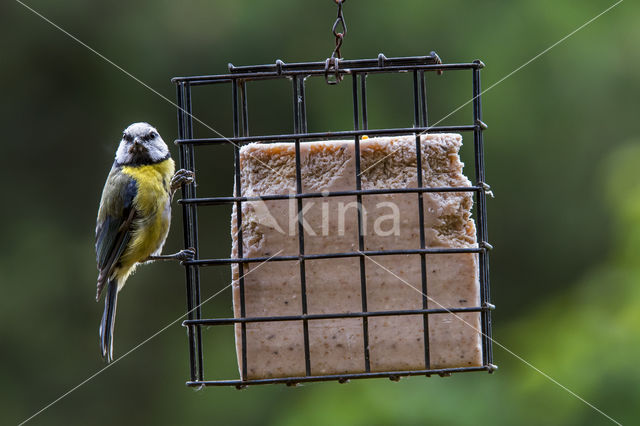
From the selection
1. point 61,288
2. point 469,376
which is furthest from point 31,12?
point 469,376

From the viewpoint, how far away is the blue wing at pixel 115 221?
4.64 m

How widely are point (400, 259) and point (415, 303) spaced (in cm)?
20

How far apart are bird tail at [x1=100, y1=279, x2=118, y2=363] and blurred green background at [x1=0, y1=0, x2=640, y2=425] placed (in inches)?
116

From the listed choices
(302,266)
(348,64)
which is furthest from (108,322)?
(348,64)

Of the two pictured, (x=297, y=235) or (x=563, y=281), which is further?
(x=563, y=281)

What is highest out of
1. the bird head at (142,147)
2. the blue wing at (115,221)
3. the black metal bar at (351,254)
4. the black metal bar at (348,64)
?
the black metal bar at (348,64)

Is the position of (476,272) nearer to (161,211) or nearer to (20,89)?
(161,211)

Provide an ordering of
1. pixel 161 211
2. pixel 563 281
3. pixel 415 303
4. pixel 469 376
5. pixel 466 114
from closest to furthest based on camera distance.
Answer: pixel 415 303
pixel 161 211
pixel 469 376
pixel 466 114
pixel 563 281

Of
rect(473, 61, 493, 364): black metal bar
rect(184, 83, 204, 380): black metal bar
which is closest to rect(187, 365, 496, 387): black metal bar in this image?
rect(473, 61, 493, 364): black metal bar

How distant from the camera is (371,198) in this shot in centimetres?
381

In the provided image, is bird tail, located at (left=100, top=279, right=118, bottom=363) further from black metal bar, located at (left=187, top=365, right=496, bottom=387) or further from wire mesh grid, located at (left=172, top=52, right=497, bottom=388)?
black metal bar, located at (left=187, top=365, right=496, bottom=387)

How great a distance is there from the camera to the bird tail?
467 cm

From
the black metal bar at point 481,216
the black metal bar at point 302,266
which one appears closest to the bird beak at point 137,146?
the black metal bar at point 302,266

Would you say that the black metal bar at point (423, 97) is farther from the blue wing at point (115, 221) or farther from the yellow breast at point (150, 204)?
the blue wing at point (115, 221)
